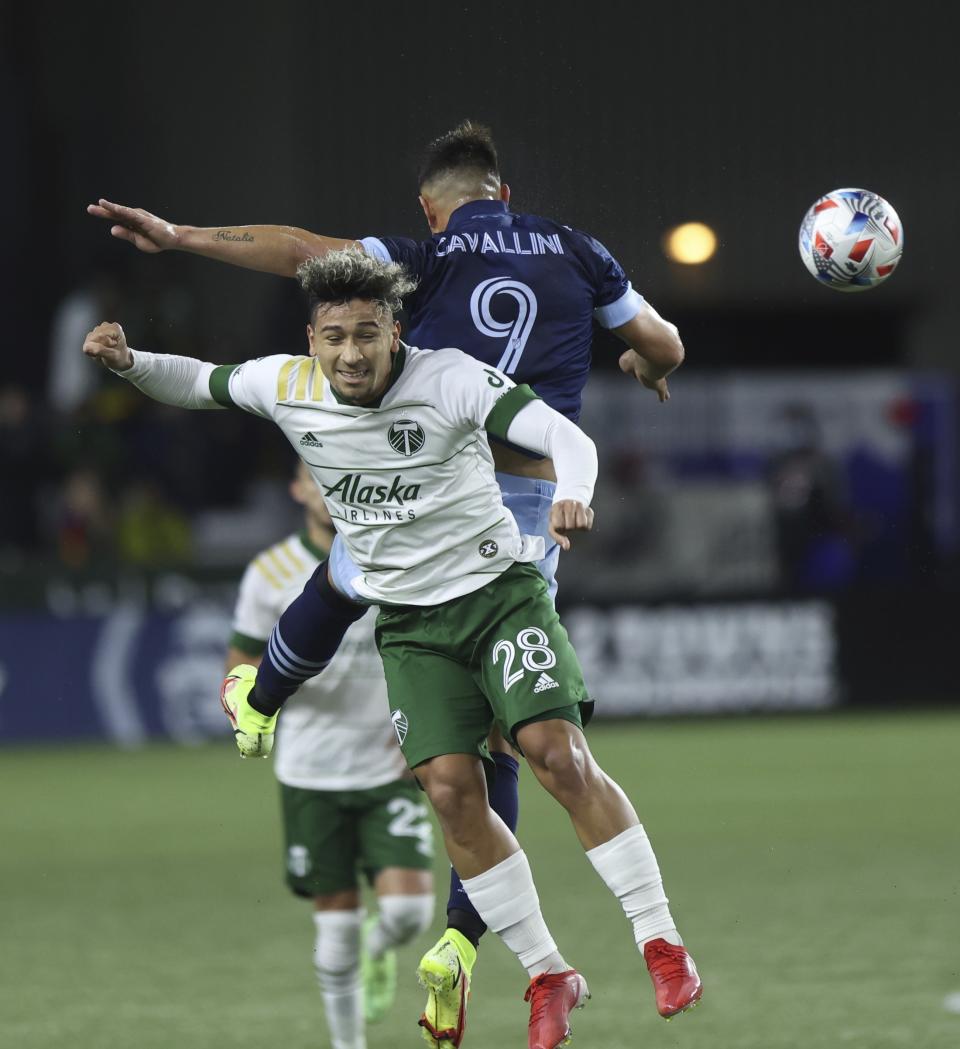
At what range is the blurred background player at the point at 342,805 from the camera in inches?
261

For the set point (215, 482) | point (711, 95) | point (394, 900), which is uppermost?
point (711, 95)

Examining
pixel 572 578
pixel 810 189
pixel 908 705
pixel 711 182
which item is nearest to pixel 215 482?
pixel 572 578

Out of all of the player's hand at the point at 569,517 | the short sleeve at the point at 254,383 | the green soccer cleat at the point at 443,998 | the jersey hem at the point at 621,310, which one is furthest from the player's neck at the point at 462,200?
the green soccer cleat at the point at 443,998

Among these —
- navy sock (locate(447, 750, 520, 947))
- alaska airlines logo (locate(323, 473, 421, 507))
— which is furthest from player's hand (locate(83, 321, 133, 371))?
navy sock (locate(447, 750, 520, 947))

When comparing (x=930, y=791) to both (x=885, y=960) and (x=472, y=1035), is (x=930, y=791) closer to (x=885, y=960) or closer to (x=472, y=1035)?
(x=885, y=960)

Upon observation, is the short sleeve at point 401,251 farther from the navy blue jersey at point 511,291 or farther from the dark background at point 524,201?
the dark background at point 524,201

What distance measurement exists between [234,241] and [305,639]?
118cm

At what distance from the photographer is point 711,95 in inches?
290

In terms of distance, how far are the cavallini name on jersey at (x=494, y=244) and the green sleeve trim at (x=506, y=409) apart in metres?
0.64

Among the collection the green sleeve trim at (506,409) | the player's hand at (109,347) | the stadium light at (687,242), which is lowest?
the green sleeve trim at (506,409)

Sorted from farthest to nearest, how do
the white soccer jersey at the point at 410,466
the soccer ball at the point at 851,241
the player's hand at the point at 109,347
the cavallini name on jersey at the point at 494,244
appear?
the soccer ball at the point at 851,241 < the cavallini name on jersey at the point at 494,244 < the player's hand at the point at 109,347 < the white soccer jersey at the point at 410,466

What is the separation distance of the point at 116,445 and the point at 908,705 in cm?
698

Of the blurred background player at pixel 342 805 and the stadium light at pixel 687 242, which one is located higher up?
the stadium light at pixel 687 242

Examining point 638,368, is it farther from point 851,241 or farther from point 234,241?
point 234,241
